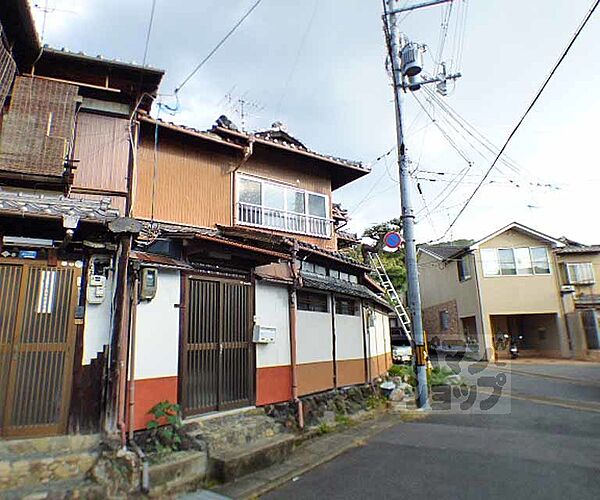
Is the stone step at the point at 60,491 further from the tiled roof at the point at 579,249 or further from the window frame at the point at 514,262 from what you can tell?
the tiled roof at the point at 579,249

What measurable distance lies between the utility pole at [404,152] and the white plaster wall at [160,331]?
21.4 ft

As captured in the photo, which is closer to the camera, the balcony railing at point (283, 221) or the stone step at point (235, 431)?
the stone step at point (235, 431)

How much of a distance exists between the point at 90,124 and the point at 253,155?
4236 mm

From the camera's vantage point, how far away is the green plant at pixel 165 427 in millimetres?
5734

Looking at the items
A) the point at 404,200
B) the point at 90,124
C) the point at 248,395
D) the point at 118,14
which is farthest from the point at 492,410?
the point at 118,14

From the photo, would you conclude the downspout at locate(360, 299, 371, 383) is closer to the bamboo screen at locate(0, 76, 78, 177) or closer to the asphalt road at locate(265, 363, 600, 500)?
the asphalt road at locate(265, 363, 600, 500)

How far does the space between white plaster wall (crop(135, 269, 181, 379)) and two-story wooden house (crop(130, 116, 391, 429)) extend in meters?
0.02

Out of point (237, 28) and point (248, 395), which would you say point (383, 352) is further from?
point (237, 28)

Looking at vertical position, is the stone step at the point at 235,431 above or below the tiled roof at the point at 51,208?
below

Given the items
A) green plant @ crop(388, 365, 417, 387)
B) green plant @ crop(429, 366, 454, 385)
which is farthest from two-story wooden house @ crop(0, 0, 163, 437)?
green plant @ crop(429, 366, 454, 385)

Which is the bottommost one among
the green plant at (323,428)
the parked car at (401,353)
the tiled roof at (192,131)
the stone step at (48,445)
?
the green plant at (323,428)

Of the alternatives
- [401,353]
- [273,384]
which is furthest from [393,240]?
[401,353]

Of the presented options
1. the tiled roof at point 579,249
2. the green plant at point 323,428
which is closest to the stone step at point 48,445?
the green plant at point 323,428

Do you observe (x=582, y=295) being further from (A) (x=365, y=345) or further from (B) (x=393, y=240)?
(A) (x=365, y=345)
